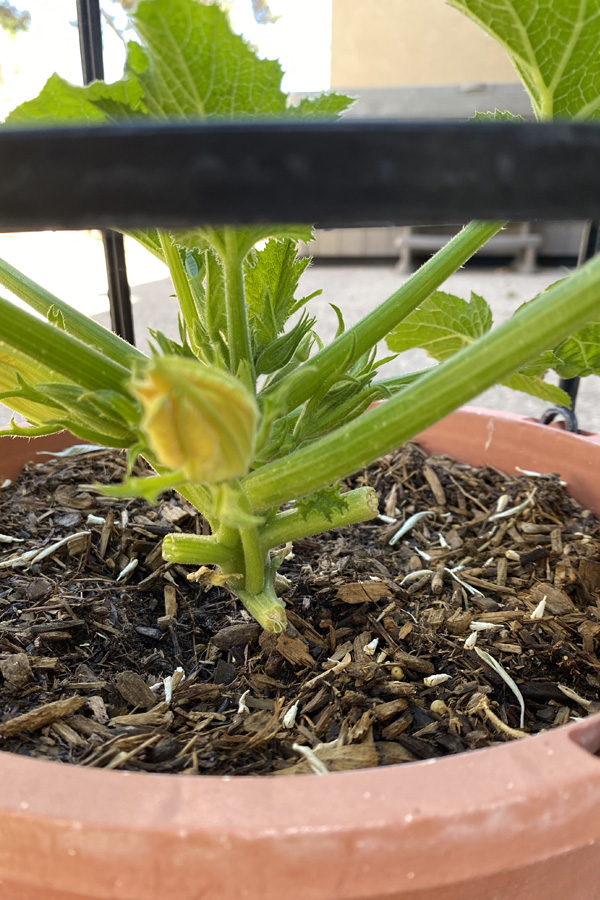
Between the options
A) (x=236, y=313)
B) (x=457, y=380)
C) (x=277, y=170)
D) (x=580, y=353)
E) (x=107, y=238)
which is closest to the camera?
(x=277, y=170)

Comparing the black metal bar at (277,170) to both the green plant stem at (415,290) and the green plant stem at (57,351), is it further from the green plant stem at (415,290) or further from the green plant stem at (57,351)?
the green plant stem at (415,290)

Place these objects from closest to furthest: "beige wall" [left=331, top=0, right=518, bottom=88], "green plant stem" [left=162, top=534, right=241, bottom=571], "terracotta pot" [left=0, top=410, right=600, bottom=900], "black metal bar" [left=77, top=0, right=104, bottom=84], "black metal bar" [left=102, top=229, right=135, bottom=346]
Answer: "terracotta pot" [left=0, top=410, right=600, bottom=900], "green plant stem" [left=162, top=534, right=241, bottom=571], "black metal bar" [left=77, top=0, right=104, bottom=84], "black metal bar" [left=102, top=229, right=135, bottom=346], "beige wall" [left=331, top=0, right=518, bottom=88]

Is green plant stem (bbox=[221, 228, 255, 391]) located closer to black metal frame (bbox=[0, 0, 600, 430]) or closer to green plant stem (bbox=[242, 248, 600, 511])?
green plant stem (bbox=[242, 248, 600, 511])

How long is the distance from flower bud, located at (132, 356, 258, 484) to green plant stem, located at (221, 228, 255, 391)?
0.50ft

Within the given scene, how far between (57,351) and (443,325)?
52cm

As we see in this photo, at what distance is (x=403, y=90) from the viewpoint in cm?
386

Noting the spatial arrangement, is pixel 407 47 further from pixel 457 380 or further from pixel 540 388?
pixel 457 380

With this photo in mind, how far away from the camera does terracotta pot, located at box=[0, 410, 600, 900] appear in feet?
1.08

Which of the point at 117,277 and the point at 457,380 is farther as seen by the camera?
the point at 117,277

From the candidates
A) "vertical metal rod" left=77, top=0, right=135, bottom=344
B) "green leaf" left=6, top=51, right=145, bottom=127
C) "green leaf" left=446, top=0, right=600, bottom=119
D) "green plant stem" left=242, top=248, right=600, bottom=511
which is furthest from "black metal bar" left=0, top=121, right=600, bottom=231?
"vertical metal rod" left=77, top=0, right=135, bottom=344

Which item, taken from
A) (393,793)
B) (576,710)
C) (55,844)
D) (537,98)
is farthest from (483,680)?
(537,98)

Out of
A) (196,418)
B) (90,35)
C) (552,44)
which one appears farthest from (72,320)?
(90,35)

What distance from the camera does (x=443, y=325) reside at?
2.77 feet

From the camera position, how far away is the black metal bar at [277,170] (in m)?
0.23
